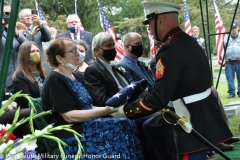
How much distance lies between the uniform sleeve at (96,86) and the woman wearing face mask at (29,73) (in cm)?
80

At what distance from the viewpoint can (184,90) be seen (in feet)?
11.2

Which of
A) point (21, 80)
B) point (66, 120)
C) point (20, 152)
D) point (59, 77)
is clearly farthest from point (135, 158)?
point (20, 152)

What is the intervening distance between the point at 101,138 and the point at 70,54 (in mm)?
823

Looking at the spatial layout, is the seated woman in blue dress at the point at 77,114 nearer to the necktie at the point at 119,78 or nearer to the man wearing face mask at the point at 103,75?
the man wearing face mask at the point at 103,75

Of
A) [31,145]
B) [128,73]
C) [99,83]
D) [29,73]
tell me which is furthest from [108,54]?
[31,145]

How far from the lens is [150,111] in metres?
3.42

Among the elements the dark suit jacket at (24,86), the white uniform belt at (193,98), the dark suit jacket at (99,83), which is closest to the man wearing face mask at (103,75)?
the dark suit jacket at (99,83)

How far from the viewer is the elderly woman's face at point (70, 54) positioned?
422cm

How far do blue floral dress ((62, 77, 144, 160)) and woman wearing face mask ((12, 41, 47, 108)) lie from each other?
117 centimetres

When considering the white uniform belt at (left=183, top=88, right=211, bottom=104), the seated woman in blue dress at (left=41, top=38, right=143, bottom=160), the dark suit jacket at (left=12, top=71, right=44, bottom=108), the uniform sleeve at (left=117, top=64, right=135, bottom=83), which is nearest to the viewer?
the white uniform belt at (left=183, top=88, right=211, bottom=104)

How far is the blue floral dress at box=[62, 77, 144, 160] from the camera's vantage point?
4043mm

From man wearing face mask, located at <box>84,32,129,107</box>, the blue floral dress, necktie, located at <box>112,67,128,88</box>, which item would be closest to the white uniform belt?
the blue floral dress

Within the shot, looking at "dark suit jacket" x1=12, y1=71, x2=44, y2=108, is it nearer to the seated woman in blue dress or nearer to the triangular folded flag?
the seated woman in blue dress

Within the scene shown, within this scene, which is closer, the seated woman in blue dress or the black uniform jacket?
the black uniform jacket
